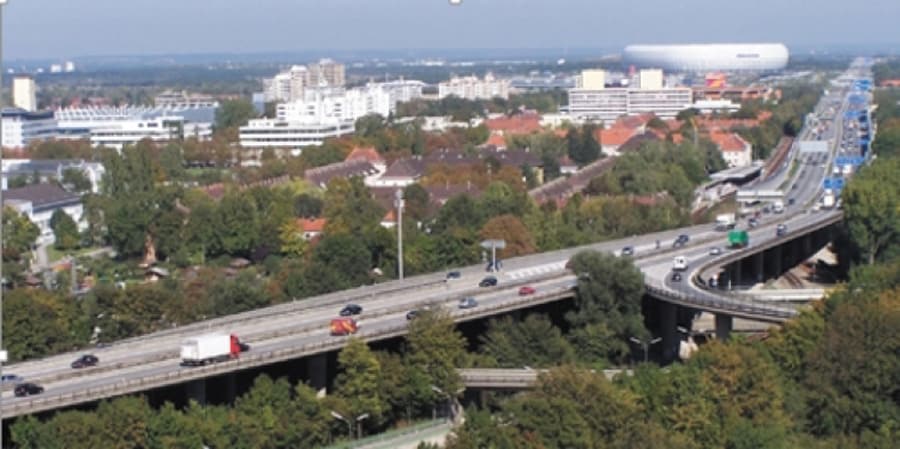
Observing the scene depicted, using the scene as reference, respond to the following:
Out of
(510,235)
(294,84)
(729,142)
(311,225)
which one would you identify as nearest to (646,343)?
(510,235)

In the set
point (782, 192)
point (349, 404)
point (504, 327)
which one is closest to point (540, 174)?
point (782, 192)

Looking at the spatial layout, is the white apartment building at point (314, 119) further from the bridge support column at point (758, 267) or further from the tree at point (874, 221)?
the tree at point (874, 221)

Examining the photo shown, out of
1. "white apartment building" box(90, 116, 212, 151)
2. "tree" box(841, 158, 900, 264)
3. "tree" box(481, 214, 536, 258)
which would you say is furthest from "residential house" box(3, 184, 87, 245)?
"white apartment building" box(90, 116, 212, 151)

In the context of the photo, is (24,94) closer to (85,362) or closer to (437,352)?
(85,362)

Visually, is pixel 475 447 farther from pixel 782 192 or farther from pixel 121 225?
pixel 782 192

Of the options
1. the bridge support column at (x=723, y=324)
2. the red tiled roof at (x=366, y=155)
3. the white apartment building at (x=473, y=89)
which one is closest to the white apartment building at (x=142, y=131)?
the red tiled roof at (x=366, y=155)
